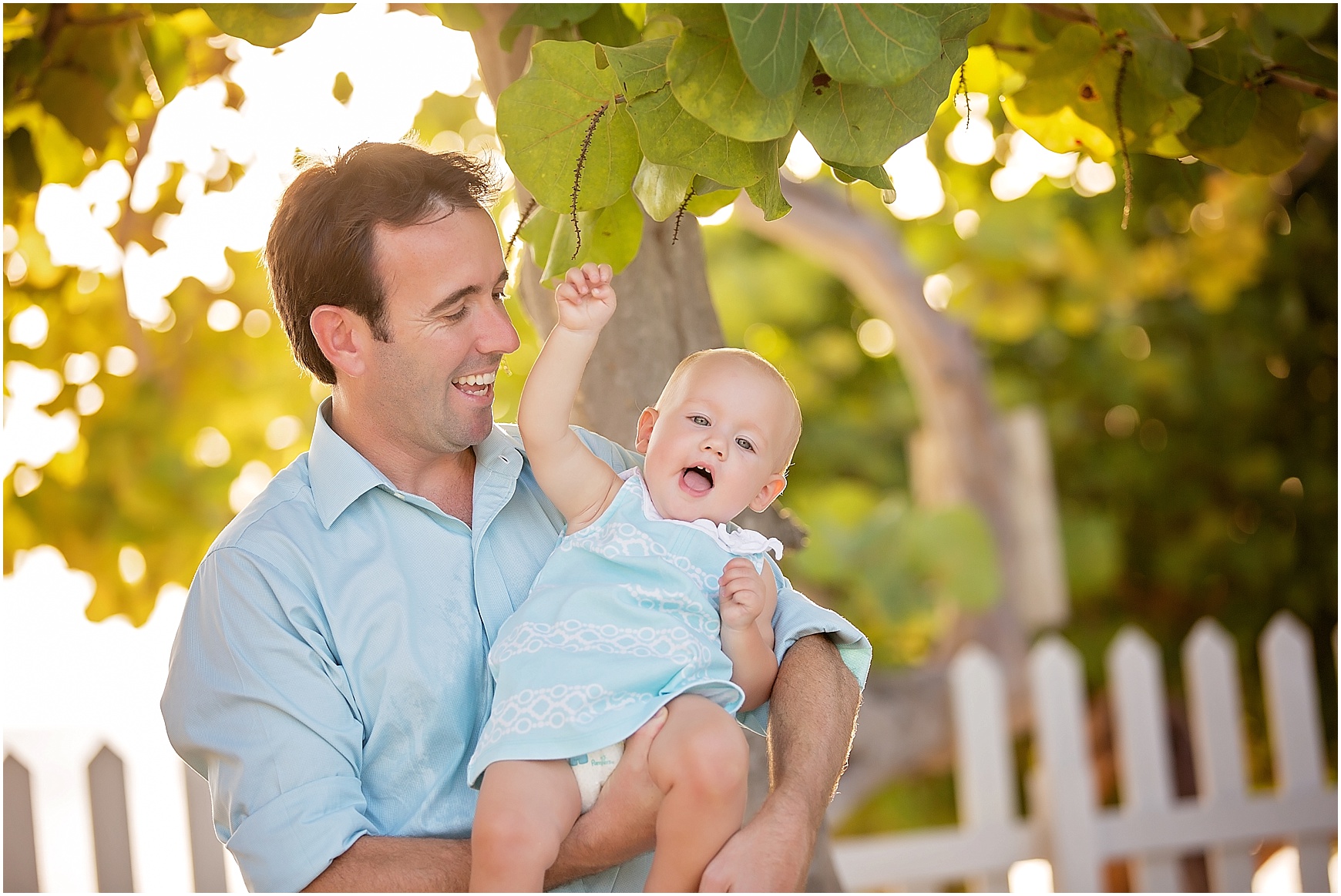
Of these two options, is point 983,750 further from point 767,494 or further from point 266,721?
point 266,721

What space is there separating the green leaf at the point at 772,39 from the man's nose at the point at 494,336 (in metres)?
0.55

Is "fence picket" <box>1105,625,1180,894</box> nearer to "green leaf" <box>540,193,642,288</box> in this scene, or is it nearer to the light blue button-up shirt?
the light blue button-up shirt

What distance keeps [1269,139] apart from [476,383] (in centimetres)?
131

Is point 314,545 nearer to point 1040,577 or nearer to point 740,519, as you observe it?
point 740,519

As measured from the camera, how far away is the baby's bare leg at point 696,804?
126cm

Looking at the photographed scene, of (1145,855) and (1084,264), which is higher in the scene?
(1084,264)

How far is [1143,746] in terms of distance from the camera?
3.33 m

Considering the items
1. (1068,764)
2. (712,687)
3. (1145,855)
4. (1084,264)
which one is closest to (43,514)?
(712,687)

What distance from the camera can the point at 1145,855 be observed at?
10.8 ft

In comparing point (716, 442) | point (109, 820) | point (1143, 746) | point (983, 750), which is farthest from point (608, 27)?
point (1143, 746)

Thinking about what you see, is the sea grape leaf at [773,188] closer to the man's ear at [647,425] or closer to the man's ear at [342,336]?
the man's ear at [647,425]

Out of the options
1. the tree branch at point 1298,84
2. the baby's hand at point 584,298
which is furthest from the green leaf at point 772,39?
the tree branch at point 1298,84

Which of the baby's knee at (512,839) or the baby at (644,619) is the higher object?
the baby at (644,619)

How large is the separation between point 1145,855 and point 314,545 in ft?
9.02
